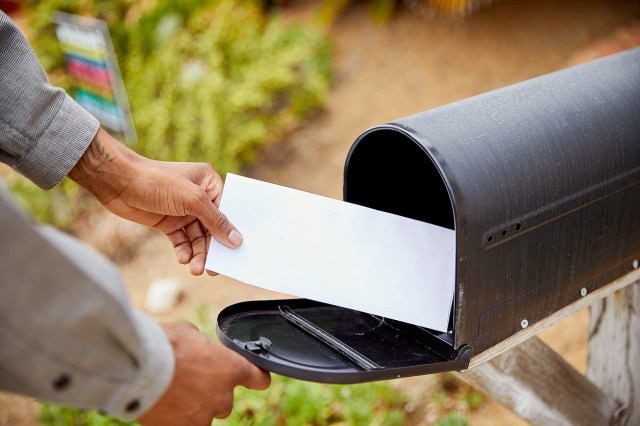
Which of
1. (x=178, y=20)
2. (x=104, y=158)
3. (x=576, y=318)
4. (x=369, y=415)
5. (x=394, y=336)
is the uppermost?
(x=104, y=158)

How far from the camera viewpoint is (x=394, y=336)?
1.59 meters

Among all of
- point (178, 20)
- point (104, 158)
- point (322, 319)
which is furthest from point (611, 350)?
point (178, 20)

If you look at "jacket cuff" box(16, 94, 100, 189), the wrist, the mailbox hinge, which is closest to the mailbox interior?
the mailbox hinge

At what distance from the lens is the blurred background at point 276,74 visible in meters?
4.64

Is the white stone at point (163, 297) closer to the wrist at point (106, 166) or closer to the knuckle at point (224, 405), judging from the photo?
the wrist at point (106, 166)

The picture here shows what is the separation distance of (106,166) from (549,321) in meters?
1.21

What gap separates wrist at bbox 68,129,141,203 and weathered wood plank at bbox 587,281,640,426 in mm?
1463

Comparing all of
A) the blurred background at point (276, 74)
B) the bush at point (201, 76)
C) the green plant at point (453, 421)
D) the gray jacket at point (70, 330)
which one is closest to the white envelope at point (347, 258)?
the gray jacket at point (70, 330)

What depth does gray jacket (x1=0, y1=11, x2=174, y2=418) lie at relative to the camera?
1.02 meters

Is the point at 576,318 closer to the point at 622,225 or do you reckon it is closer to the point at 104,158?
the point at 622,225

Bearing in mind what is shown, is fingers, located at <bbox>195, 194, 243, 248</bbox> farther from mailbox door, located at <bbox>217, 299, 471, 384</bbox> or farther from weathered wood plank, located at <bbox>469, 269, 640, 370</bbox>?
weathered wood plank, located at <bbox>469, 269, 640, 370</bbox>

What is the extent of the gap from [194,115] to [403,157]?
3493 mm

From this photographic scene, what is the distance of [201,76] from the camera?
5.13 metres

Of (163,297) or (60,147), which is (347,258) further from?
(163,297)
